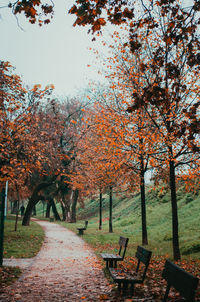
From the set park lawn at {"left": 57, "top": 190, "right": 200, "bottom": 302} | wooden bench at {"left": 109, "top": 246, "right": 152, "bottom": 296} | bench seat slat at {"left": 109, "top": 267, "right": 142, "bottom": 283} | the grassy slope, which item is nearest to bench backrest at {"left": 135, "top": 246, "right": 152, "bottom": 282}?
wooden bench at {"left": 109, "top": 246, "right": 152, "bottom": 296}

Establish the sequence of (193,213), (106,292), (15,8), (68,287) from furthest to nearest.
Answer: (193,213) < (68,287) < (106,292) < (15,8)

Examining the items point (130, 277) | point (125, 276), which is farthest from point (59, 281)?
point (130, 277)

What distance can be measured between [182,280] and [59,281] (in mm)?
3969

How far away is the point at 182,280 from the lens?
368 centimetres

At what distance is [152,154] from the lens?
11.1 meters

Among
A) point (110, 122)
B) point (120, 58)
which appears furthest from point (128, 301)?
point (120, 58)

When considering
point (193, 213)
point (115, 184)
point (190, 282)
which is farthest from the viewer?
point (115, 184)

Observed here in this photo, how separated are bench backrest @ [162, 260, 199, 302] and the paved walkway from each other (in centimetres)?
151

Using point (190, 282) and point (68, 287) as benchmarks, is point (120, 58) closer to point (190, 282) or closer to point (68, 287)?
point (68, 287)

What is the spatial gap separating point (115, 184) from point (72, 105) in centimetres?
1324

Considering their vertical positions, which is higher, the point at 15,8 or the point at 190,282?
the point at 15,8

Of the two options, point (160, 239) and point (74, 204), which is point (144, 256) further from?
point (74, 204)

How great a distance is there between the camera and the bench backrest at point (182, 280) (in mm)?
3301

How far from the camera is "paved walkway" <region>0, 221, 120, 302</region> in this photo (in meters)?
5.40
